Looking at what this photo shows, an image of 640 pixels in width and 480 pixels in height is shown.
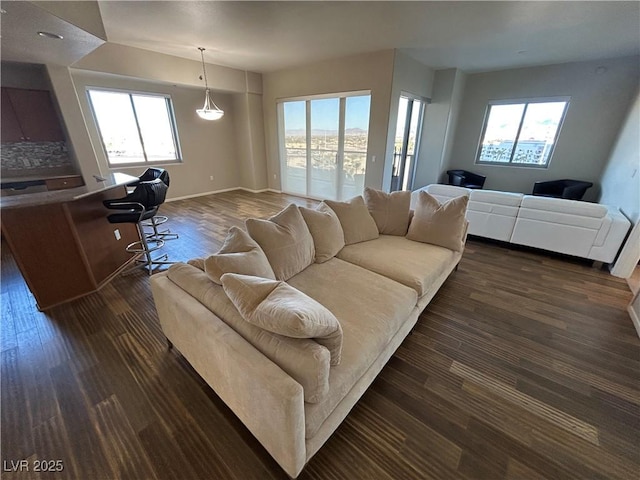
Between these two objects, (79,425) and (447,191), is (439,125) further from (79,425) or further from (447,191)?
(79,425)

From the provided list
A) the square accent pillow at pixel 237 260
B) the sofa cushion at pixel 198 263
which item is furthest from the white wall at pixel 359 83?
the sofa cushion at pixel 198 263

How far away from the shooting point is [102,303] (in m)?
2.38

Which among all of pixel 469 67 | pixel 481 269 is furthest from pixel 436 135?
pixel 481 269

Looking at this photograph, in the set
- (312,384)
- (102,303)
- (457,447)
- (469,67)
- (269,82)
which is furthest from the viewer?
(269,82)

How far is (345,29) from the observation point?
3.26 m

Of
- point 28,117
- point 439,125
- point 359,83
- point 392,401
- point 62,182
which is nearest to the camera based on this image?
point 392,401

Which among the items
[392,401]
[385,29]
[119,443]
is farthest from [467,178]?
[119,443]

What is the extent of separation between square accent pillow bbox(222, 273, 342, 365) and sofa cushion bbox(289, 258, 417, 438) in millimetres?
147

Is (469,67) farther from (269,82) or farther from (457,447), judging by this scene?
(457,447)

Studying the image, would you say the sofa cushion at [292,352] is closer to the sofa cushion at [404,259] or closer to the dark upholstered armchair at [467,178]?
the sofa cushion at [404,259]

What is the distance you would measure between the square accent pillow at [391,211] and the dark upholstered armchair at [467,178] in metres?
3.89

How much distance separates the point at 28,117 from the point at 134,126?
157cm

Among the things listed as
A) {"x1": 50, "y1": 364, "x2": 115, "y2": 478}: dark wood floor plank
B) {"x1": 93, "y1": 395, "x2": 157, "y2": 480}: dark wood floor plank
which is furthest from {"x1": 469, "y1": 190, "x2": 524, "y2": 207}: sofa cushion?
{"x1": 50, "y1": 364, "x2": 115, "y2": 478}: dark wood floor plank

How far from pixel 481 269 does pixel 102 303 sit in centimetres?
419
